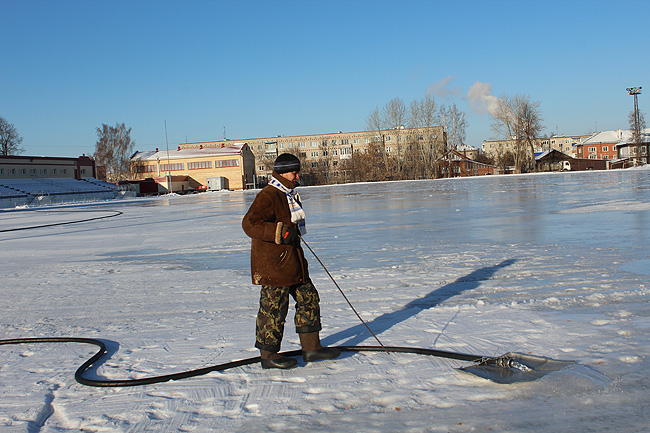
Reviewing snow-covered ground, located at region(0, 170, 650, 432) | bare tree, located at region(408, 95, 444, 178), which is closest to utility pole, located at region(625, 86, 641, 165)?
bare tree, located at region(408, 95, 444, 178)

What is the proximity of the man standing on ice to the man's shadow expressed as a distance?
23.7 inches

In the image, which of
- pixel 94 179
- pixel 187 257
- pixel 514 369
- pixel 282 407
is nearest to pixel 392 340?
pixel 514 369

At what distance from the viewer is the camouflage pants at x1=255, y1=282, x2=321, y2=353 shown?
4105mm

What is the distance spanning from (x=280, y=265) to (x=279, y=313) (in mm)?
415

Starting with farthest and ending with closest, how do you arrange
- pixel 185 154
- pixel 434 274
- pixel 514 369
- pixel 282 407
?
pixel 185 154 → pixel 434 274 → pixel 514 369 → pixel 282 407

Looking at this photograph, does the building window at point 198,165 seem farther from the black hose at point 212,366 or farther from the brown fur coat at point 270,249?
the brown fur coat at point 270,249

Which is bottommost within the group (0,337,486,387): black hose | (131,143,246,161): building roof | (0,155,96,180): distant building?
(0,337,486,387): black hose

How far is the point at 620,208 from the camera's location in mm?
16234

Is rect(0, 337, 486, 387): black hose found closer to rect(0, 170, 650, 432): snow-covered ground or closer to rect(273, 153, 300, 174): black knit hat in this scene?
rect(0, 170, 650, 432): snow-covered ground

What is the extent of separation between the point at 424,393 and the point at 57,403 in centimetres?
245

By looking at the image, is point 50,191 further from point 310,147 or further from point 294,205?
point 310,147

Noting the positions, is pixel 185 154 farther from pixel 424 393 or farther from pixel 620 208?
pixel 424 393

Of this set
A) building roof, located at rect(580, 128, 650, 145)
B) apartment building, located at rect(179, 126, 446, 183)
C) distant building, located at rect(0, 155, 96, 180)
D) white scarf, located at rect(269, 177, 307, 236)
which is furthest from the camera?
building roof, located at rect(580, 128, 650, 145)

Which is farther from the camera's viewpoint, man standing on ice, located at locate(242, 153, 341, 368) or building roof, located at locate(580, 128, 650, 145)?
building roof, located at locate(580, 128, 650, 145)
